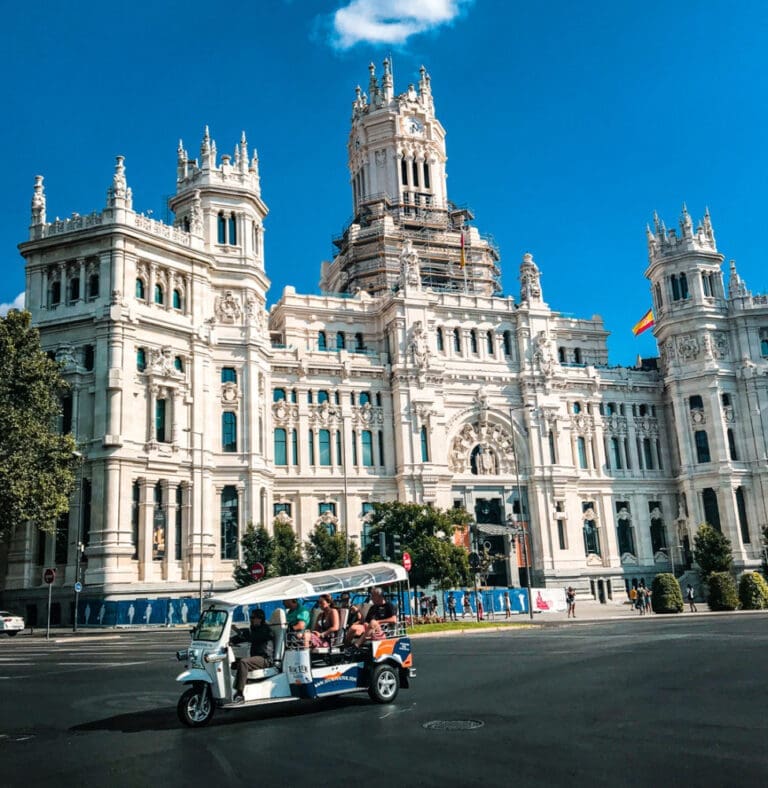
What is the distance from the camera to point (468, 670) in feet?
68.3

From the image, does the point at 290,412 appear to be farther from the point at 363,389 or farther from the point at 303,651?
the point at 303,651

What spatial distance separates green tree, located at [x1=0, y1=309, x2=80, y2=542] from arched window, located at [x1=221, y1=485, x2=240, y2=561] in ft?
45.3

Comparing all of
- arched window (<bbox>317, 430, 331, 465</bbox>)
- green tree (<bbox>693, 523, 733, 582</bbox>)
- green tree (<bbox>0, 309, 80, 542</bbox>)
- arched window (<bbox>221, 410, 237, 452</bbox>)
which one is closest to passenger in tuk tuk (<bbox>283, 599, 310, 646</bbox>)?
green tree (<bbox>0, 309, 80, 542</bbox>)

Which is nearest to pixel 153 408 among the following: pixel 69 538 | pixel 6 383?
pixel 69 538

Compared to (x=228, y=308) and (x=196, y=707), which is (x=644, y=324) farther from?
(x=196, y=707)

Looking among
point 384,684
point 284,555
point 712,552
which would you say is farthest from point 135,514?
point 712,552

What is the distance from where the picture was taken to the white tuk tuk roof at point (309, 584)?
608 inches

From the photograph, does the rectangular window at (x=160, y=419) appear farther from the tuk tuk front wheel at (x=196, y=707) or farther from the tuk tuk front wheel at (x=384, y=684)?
the tuk tuk front wheel at (x=196, y=707)

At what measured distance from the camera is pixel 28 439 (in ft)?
132

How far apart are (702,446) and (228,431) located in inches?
1627

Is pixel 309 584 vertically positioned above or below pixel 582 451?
below

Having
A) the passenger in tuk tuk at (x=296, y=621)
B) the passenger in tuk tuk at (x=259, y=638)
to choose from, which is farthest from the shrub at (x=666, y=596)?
the passenger in tuk tuk at (x=259, y=638)

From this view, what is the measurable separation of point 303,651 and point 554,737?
505 cm

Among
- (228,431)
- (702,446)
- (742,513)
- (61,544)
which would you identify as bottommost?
(61,544)
